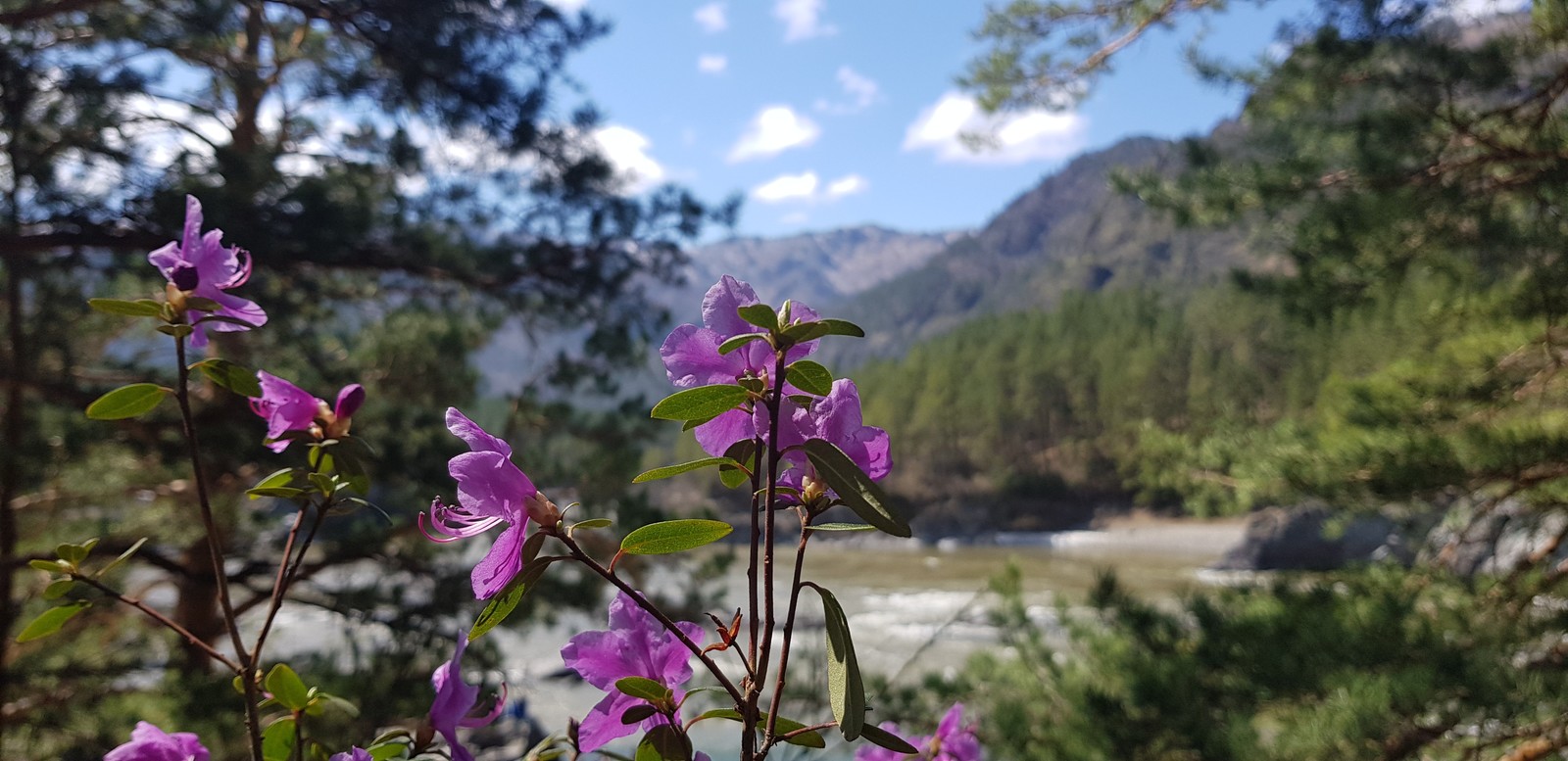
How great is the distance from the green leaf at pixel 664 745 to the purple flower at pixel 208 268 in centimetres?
36

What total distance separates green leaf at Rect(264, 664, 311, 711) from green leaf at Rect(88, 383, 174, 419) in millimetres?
176

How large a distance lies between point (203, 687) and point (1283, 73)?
409cm

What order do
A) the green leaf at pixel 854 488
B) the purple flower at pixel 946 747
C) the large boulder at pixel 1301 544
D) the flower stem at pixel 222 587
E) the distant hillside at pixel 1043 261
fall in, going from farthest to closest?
the distant hillside at pixel 1043 261 → the large boulder at pixel 1301 544 → the purple flower at pixel 946 747 → the flower stem at pixel 222 587 → the green leaf at pixel 854 488

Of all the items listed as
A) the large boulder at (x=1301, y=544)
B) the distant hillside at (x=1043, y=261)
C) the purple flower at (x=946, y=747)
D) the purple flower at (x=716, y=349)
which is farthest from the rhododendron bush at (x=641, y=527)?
the distant hillside at (x=1043, y=261)

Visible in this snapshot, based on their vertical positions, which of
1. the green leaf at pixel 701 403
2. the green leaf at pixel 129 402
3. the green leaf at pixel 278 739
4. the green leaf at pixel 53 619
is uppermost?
the green leaf at pixel 129 402

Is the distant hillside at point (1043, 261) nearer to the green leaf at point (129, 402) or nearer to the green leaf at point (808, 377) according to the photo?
the green leaf at point (129, 402)

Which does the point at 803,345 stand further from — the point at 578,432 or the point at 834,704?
the point at 578,432

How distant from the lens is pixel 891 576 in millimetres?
15984

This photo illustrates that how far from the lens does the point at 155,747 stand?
1.65 ft

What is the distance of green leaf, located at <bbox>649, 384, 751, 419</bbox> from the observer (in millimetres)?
405

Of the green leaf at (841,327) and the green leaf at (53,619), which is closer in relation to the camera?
the green leaf at (841,327)

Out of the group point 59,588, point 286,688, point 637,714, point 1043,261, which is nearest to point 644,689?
point 637,714

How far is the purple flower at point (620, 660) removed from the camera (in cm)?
47

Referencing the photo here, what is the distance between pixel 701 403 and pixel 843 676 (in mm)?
135
